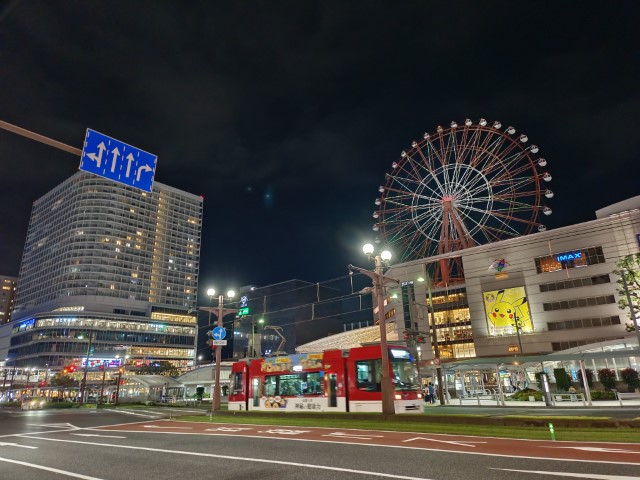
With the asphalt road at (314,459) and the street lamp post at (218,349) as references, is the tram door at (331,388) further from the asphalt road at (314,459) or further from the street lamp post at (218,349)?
the asphalt road at (314,459)

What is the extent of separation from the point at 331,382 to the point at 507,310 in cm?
4341

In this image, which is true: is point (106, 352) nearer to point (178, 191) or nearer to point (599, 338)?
point (178, 191)

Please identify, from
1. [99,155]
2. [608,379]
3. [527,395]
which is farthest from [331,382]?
[608,379]

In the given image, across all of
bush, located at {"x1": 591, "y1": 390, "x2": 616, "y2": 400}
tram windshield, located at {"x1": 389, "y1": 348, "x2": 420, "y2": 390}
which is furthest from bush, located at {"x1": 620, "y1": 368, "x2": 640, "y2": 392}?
tram windshield, located at {"x1": 389, "y1": 348, "x2": 420, "y2": 390}

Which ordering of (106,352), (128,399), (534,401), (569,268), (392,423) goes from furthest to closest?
(106,352) < (128,399) < (569,268) < (534,401) < (392,423)

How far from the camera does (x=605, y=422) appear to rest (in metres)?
14.6

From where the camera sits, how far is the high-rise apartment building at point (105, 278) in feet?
431

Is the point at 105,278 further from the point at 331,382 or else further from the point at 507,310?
the point at 331,382

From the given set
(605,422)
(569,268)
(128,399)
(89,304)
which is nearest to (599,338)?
(569,268)

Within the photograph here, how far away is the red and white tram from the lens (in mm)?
22719

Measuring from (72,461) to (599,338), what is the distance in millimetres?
59133

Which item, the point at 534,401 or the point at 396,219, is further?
the point at 396,219

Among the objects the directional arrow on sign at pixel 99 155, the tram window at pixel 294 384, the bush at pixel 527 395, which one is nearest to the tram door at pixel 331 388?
the tram window at pixel 294 384

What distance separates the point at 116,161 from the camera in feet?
34.1
